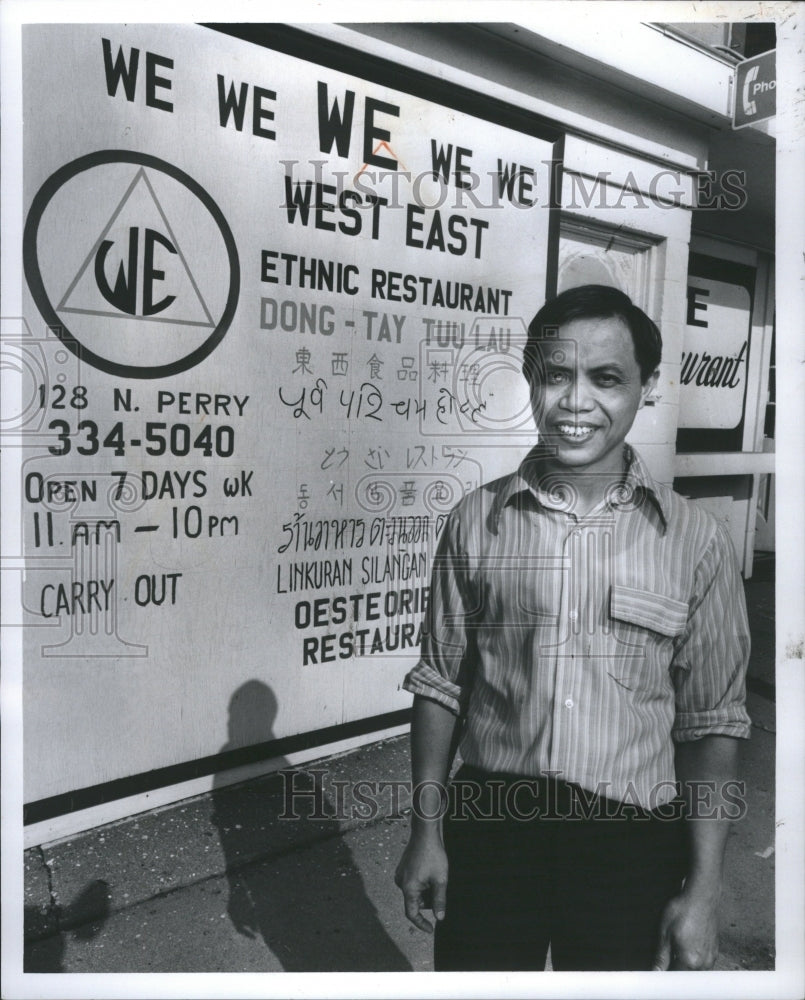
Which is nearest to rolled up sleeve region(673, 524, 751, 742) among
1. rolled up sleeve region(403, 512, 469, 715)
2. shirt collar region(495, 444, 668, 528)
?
shirt collar region(495, 444, 668, 528)

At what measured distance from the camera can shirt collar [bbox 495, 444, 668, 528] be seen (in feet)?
5.49

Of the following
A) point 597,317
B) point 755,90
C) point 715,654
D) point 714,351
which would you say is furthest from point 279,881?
point 755,90

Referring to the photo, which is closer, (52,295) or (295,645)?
(52,295)

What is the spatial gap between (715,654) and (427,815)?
2.56 ft

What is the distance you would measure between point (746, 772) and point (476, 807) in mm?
835

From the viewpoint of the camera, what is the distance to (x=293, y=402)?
248 centimetres

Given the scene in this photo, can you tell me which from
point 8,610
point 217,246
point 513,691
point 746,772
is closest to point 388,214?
point 217,246

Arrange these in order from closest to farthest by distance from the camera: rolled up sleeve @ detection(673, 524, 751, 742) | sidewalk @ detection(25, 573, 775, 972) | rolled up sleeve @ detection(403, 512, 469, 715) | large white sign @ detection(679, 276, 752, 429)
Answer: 1. rolled up sleeve @ detection(673, 524, 751, 742)
2. rolled up sleeve @ detection(403, 512, 469, 715)
3. sidewalk @ detection(25, 573, 775, 972)
4. large white sign @ detection(679, 276, 752, 429)

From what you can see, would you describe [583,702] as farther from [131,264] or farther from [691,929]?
[131,264]

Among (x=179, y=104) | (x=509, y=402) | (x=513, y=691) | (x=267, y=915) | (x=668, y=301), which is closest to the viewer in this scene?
(x=513, y=691)

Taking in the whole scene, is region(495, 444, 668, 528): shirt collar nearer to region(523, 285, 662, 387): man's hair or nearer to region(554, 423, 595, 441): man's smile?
region(554, 423, 595, 441): man's smile

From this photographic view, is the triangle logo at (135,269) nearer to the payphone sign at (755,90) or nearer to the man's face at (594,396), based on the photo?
the man's face at (594,396)

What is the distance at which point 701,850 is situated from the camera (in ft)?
5.26

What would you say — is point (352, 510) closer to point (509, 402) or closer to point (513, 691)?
point (509, 402)
